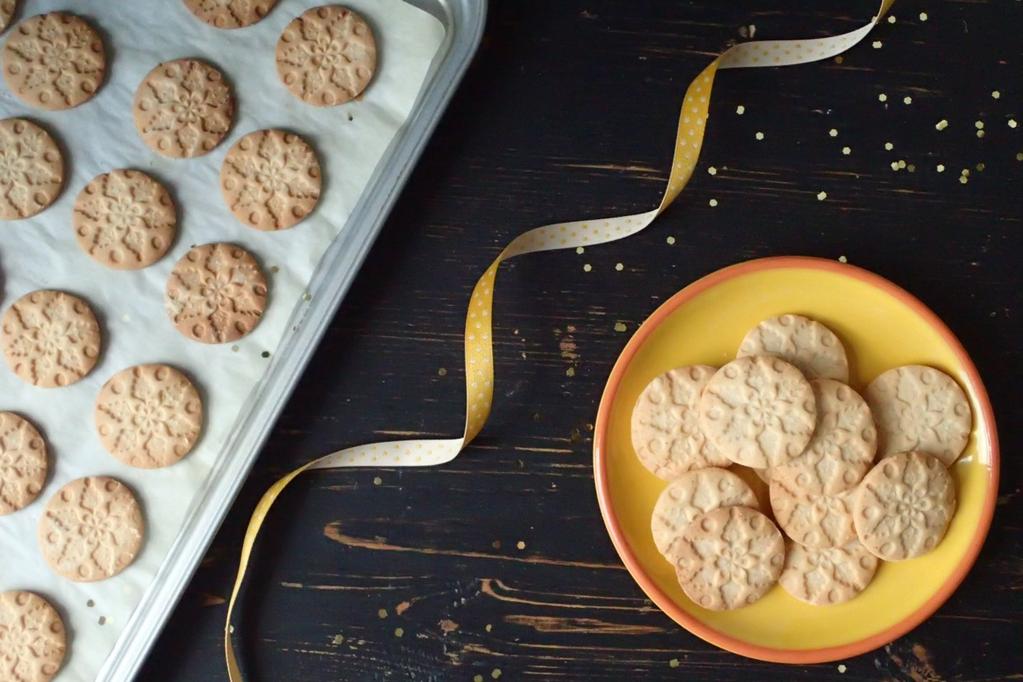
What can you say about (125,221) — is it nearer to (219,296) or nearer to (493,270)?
(219,296)

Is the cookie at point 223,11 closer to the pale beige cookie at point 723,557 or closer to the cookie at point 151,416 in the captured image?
the cookie at point 151,416

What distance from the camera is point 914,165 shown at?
3.72ft

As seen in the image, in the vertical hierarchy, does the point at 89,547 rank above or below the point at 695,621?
below

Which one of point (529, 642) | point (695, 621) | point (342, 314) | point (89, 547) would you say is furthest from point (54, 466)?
point (695, 621)

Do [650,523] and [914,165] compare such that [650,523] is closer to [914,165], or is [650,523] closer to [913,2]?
[914,165]

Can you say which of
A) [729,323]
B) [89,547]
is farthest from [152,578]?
[729,323]

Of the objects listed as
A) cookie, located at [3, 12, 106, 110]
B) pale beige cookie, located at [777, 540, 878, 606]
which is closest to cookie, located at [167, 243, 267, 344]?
cookie, located at [3, 12, 106, 110]

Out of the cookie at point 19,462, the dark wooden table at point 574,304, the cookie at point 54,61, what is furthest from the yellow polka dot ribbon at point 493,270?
the cookie at point 54,61

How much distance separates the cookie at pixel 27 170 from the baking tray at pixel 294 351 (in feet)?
1.03

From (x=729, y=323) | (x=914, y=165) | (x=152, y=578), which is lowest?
(x=152, y=578)

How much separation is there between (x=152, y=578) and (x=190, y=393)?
0.21 m

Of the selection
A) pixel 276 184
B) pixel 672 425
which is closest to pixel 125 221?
pixel 276 184

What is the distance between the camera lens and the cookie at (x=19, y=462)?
3.50 feet

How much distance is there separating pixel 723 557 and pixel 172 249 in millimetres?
704
